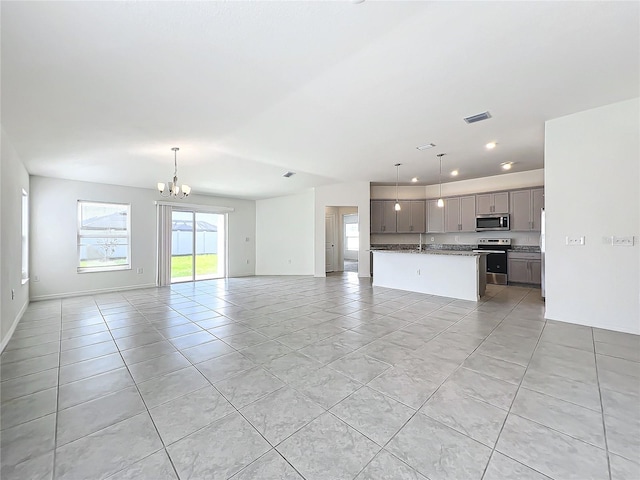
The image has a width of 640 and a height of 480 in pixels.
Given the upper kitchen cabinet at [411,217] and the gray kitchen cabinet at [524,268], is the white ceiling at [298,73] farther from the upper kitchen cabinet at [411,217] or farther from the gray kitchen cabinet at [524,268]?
the upper kitchen cabinet at [411,217]

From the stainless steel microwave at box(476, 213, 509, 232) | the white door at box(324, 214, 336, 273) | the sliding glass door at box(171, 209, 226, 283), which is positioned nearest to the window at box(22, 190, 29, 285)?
the sliding glass door at box(171, 209, 226, 283)

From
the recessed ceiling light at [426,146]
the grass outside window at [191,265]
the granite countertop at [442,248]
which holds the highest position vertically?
the recessed ceiling light at [426,146]

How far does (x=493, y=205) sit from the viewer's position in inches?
271

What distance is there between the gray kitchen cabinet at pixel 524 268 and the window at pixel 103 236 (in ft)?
31.2

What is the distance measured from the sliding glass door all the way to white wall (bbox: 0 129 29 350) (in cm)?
350

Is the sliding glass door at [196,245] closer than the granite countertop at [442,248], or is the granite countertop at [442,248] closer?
the granite countertop at [442,248]

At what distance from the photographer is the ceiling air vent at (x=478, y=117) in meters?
3.37

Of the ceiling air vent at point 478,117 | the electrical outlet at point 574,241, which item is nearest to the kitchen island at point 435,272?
the electrical outlet at point 574,241

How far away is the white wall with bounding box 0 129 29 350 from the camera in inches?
130

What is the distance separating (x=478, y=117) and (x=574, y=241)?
2.06 m

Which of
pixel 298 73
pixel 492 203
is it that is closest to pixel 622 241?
pixel 492 203

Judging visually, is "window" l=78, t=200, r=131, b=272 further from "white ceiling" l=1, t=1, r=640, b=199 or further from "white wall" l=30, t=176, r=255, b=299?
"white ceiling" l=1, t=1, r=640, b=199

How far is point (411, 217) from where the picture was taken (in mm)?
8133

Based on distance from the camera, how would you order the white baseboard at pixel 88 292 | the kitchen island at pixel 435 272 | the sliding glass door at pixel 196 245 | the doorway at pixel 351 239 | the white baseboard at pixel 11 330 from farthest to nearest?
1. the doorway at pixel 351 239
2. the sliding glass door at pixel 196 245
3. the white baseboard at pixel 88 292
4. the kitchen island at pixel 435 272
5. the white baseboard at pixel 11 330
